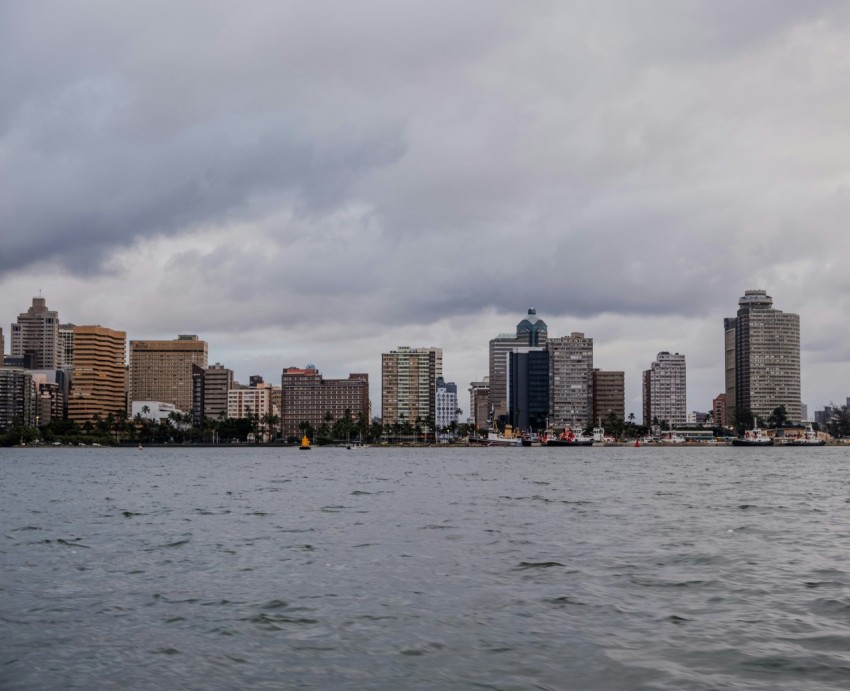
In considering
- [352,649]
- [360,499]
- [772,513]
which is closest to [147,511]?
[360,499]

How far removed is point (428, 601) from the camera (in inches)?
1029

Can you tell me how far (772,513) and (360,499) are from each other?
27.1 m

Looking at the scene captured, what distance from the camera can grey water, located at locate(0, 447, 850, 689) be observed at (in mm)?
19297

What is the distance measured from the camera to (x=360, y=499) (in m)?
66.6

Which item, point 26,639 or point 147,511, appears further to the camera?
point 147,511

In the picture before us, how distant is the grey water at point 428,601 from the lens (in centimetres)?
1930

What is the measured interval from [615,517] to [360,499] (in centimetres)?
2112

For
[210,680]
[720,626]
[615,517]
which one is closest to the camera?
[210,680]

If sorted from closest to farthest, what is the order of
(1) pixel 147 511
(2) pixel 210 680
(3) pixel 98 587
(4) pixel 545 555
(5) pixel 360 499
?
(2) pixel 210 680 < (3) pixel 98 587 < (4) pixel 545 555 < (1) pixel 147 511 < (5) pixel 360 499

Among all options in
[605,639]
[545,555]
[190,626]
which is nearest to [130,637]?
[190,626]

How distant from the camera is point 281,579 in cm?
3008

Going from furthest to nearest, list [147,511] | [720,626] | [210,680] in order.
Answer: [147,511] → [720,626] → [210,680]

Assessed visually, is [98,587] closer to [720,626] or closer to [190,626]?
[190,626]

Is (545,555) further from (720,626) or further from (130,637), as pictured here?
(130,637)
